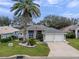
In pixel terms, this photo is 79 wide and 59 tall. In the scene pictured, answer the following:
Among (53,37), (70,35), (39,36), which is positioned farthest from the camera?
(70,35)

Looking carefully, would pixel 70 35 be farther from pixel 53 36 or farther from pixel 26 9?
pixel 26 9

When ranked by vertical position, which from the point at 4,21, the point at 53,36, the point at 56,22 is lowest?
the point at 53,36

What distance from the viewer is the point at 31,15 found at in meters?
49.1

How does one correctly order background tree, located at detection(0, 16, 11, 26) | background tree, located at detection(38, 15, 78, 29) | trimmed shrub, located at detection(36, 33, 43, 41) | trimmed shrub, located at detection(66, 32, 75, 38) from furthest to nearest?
background tree, located at detection(0, 16, 11, 26) < background tree, located at detection(38, 15, 78, 29) < trimmed shrub, located at detection(66, 32, 75, 38) < trimmed shrub, located at detection(36, 33, 43, 41)

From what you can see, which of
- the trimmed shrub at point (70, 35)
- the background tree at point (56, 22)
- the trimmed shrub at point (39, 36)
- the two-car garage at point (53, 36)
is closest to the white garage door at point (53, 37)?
the two-car garage at point (53, 36)

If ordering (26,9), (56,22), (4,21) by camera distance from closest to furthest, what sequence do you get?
1. (26,9)
2. (56,22)
3. (4,21)

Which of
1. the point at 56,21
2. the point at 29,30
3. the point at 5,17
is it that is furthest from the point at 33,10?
the point at 5,17

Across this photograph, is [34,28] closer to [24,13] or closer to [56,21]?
[24,13]

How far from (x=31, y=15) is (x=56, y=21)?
40836 millimetres

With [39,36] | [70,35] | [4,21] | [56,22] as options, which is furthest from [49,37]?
[4,21]

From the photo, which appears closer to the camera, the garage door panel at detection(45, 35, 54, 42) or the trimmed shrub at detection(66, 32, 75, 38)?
the garage door panel at detection(45, 35, 54, 42)

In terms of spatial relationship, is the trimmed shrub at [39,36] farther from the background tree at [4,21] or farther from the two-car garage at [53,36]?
the background tree at [4,21]

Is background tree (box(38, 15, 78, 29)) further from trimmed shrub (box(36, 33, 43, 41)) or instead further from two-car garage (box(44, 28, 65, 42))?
two-car garage (box(44, 28, 65, 42))

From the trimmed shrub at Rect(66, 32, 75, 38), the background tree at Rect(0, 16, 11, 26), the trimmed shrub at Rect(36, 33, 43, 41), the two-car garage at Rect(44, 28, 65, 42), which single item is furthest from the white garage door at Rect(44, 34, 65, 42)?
the background tree at Rect(0, 16, 11, 26)
